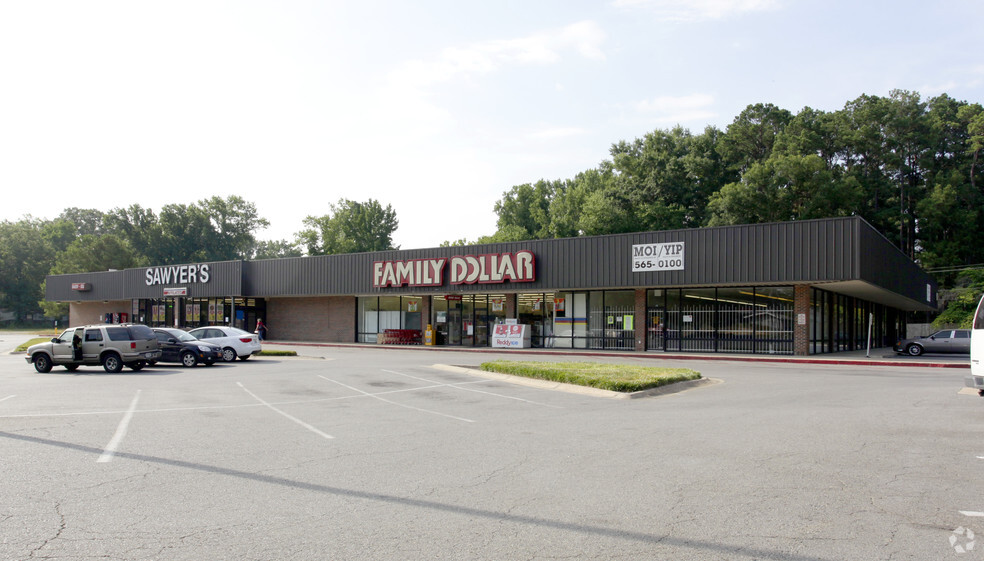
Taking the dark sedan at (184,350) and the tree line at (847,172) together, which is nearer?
the dark sedan at (184,350)

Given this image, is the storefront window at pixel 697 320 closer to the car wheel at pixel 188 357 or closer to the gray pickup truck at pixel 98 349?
the car wheel at pixel 188 357

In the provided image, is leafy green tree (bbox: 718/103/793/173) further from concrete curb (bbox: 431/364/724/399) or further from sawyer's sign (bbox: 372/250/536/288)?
concrete curb (bbox: 431/364/724/399)

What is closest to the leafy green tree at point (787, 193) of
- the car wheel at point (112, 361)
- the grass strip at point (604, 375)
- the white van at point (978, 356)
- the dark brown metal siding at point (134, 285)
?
the dark brown metal siding at point (134, 285)

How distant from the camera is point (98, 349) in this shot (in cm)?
2262

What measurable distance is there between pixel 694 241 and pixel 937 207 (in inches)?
1745

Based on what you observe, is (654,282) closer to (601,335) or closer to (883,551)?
(601,335)

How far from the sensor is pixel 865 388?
16703mm

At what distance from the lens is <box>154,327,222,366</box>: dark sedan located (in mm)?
25266

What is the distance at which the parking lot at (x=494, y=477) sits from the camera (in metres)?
5.41

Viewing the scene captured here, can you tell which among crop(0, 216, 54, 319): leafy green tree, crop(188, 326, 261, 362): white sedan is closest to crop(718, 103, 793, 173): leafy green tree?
crop(188, 326, 261, 362): white sedan

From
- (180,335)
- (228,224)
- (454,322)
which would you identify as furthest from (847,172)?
(228,224)

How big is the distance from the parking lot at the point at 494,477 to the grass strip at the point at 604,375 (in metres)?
1.34

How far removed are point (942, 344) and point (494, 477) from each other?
115 ft

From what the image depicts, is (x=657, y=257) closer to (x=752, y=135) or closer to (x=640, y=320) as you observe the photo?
(x=640, y=320)
